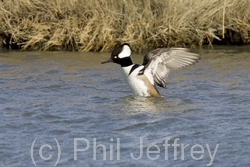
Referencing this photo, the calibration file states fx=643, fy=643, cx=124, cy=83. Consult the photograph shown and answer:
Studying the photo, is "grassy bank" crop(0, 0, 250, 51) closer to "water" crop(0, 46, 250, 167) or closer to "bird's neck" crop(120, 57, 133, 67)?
"water" crop(0, 46, 250, 167)

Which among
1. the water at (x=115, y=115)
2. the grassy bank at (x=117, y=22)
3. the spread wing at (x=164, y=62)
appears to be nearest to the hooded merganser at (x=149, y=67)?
the spread wing at (x=164, y=62)

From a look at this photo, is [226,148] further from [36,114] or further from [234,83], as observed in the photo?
[234,83]

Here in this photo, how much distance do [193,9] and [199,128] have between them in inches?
176

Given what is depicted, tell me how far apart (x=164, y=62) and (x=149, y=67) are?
0.63 ft

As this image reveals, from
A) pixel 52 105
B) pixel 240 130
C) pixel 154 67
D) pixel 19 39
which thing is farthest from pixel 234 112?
pixel 19 39

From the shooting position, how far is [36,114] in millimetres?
7012

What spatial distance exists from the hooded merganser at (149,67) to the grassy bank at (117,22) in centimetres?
251

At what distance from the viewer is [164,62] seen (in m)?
7.70

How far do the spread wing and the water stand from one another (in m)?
0.29

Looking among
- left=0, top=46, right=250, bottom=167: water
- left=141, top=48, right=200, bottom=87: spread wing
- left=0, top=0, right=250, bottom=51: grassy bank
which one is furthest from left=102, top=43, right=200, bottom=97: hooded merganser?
left=0, top=0, right=250, bottom=51: grassy bank

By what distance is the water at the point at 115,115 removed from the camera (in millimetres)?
5570

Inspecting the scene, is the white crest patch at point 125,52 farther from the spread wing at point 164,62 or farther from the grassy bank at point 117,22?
the grassy bank at point 117,22

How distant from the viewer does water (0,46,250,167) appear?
5570 millimetres

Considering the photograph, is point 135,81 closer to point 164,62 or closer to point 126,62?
point 126,62
